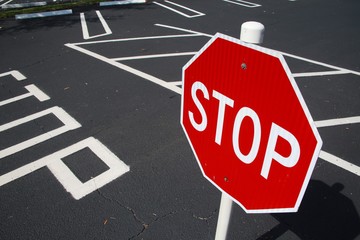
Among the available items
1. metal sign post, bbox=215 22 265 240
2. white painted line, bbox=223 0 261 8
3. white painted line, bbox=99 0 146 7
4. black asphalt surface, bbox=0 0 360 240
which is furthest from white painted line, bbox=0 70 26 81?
white painted line, bbox=223 0 261 8

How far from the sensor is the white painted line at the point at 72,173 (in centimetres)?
328

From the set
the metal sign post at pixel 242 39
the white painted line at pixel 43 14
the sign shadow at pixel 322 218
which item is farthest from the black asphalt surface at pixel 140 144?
the white painted line at pixel 43 14

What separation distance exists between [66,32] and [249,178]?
29.5ft

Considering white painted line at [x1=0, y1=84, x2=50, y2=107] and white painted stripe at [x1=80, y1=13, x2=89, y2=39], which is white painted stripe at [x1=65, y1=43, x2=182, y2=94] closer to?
white painted stripe at [x1=80, y1=13, x2=89, y2=39]

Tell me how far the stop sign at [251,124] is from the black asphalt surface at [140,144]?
5.21 feet

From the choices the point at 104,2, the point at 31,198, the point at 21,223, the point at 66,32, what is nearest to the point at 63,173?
the point at 31,198

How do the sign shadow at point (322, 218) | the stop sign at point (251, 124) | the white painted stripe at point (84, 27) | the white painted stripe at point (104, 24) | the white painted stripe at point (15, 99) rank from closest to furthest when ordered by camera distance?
1. the stop sign at point (251, 124)
2. the sign shadow at point (322, 218)
3. the white painted stripe at point (15, 99)
4. the white painted stripe at point (84, 27)
5. the white painted stripe at point (104, 24)

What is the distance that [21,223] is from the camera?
286 centimetres

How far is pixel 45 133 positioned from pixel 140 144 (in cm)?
149

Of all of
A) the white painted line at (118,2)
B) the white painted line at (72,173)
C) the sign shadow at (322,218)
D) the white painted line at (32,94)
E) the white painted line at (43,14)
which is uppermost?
the white painted line at (118,2)

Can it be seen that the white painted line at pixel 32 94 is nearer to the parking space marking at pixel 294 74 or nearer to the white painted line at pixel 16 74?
the white painted line at pixel 16 74

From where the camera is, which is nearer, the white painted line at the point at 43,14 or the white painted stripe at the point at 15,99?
the white painted stripe at the point at 15,99

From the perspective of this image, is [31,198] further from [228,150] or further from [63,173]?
[228,150]

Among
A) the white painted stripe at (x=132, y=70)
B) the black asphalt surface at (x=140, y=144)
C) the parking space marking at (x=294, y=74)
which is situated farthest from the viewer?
the white painted stripe at (x=132, y=70)
